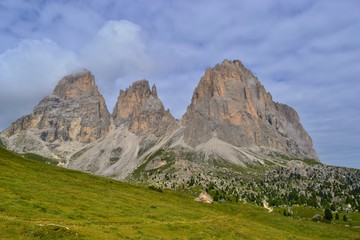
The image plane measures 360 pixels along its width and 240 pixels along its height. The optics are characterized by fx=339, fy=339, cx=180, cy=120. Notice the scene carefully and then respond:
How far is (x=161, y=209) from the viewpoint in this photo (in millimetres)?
77750

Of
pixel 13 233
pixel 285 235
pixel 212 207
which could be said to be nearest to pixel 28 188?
pixel 13 233

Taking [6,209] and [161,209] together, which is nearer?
[6,209]

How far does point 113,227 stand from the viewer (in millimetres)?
47875

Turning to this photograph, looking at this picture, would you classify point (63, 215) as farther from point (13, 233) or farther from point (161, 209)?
point (161, 209)

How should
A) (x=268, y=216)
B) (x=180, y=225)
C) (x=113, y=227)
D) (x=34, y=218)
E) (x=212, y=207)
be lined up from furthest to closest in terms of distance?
(x=212, y=207) < (x=268, y=216) < (x=180, y=225) < (x=113, y=227) < (x=34, y=218)

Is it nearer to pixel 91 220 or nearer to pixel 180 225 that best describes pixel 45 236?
pixel 91 220

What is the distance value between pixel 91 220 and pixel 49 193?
62.4 ft

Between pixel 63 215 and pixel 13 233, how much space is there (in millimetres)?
16503

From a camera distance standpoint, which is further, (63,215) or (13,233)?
(63,215)

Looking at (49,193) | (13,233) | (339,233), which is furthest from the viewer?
(339,233)

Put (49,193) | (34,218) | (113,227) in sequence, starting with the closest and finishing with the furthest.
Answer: (34,218) → (113,227) → (49,193)

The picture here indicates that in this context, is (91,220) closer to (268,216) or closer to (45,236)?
(45,236)

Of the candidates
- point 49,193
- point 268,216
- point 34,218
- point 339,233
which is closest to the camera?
point 34,218

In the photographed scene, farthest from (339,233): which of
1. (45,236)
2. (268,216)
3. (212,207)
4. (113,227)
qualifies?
(45,236)
